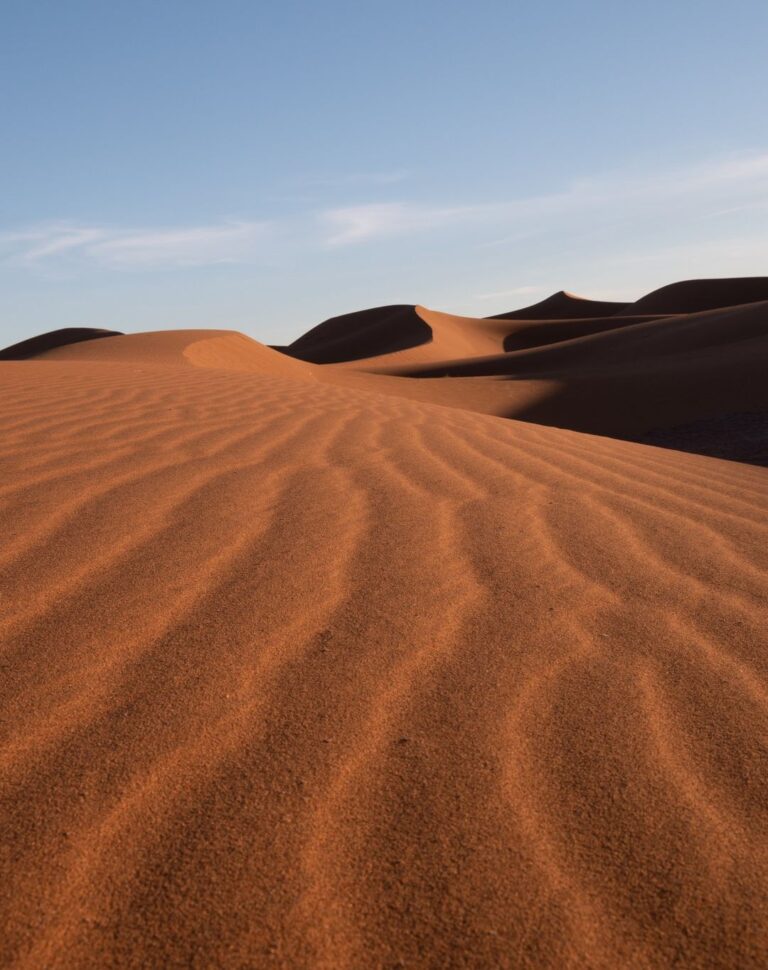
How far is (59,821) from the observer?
1313mm

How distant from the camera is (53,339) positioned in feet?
113

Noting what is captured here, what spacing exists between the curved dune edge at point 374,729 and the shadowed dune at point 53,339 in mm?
31368

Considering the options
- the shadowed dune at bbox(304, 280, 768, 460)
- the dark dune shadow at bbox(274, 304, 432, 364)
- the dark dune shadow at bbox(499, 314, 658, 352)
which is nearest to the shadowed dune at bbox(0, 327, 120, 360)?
the dark dune shadow at bbox(274, 304, 432, 364)

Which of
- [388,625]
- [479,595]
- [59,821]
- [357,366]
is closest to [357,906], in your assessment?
[59,821]

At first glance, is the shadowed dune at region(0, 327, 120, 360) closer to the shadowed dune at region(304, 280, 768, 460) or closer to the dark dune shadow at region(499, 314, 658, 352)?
the shadowed dune at region(304, 280, 768, 460)

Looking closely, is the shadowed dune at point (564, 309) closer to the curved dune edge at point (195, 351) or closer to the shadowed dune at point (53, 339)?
the shadowed dune at point (53, 339)

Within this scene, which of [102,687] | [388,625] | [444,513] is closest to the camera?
[102,687]

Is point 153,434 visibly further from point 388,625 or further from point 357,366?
point 357,366

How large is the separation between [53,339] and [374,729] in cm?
3584

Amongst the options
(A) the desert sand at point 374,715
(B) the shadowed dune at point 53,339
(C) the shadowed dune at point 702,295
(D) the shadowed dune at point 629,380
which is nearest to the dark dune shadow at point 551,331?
(C) the shadowed dune at point 702,295

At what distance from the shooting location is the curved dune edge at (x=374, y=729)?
3.77 ft

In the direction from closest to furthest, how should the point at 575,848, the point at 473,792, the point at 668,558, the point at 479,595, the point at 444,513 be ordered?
1. the point at 575,848
2. the point at 473,792
3. the point at 479,595
4. the point at 668,558
5. the point at 444,513

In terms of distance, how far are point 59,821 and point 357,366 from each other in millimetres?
26185

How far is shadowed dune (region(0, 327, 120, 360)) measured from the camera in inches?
1280
